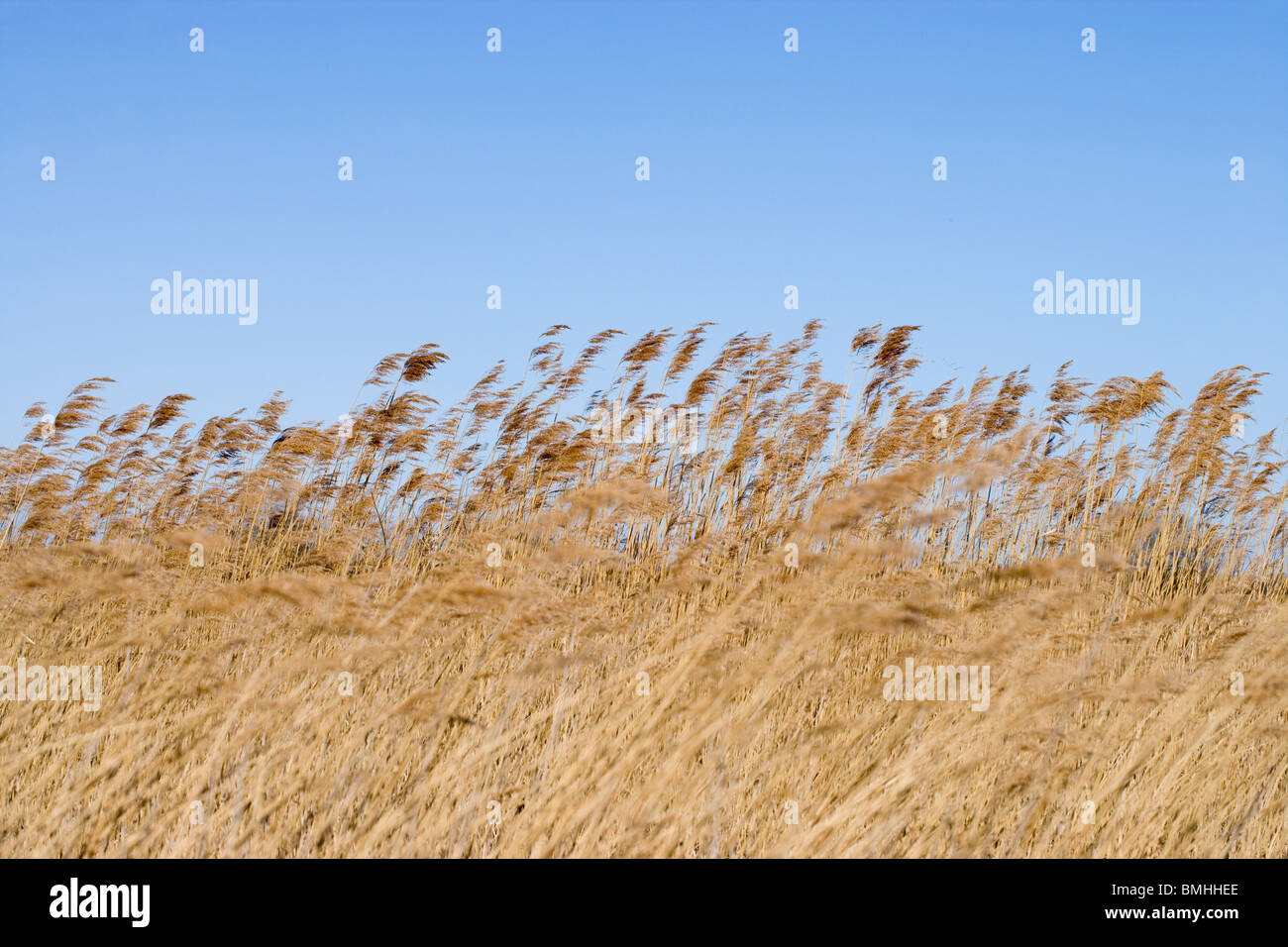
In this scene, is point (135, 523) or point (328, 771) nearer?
point (328, 771)

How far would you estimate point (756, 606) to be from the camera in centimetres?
392

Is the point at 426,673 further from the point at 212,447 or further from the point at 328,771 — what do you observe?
the point at 212,447

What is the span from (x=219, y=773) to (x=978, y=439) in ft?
18.6

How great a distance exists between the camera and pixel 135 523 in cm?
711

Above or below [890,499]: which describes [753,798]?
below

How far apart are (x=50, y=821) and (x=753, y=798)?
81.5 inches
